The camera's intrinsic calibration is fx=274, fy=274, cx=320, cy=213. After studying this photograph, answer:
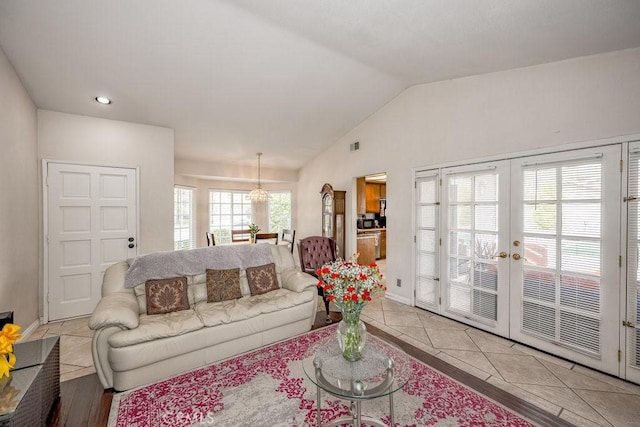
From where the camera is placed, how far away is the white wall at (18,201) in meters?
2.59

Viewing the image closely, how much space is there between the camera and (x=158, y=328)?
7.45ft

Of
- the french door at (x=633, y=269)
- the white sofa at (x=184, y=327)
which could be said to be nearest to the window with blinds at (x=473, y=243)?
the french door at (x=633, y=269)

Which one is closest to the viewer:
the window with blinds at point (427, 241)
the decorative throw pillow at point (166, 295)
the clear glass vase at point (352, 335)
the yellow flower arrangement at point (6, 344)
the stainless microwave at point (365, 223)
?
the yellow flower arrangement at point (6, 344)

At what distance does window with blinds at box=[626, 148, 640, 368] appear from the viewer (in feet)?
7.57

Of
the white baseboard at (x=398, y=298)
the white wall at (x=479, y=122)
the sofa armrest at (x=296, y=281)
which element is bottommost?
the white baseboard at (x=398, y=298)

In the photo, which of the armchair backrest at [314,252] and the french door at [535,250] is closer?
the french door at [535,250]

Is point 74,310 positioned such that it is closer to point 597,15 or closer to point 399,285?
point 399,285

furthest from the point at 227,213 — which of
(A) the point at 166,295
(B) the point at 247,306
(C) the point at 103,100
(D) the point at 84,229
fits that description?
(B) the point at 247,306

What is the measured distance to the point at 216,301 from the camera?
296 cm

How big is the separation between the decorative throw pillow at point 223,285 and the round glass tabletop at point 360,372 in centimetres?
145

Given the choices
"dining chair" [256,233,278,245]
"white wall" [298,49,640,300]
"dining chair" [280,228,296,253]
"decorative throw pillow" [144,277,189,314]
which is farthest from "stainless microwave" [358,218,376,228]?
"decorative throw pillow" [144,277,189,314]

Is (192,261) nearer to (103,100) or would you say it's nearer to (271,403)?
(271,403)

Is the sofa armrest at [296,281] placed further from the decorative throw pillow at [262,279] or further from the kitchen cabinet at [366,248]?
the kitchen cabinet at [366,248]

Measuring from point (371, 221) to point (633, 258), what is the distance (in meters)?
4.73
